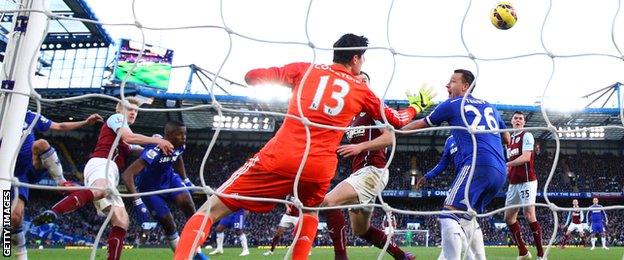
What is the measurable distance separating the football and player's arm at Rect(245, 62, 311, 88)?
343 cm

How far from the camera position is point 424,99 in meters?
4.02

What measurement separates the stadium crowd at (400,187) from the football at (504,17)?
52.6ft

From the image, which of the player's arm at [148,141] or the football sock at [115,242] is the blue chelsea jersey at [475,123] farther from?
the football sock at [115,242]

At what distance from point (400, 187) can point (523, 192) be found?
831 inches

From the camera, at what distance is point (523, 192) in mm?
6887

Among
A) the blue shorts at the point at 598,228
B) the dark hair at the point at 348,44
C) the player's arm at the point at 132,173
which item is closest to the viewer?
the dark hair at the point at 348,44

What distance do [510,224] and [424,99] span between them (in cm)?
316

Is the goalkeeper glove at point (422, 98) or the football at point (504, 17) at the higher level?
the football at point (504, 17)

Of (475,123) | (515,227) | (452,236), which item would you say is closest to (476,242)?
(452,236)

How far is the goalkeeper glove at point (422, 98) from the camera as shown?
397 cm

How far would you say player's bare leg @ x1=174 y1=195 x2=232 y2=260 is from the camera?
271 cm

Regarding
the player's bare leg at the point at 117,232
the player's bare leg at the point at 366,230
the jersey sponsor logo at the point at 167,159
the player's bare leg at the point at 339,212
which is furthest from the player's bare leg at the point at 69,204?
the player's bare leg at the point at 366,230

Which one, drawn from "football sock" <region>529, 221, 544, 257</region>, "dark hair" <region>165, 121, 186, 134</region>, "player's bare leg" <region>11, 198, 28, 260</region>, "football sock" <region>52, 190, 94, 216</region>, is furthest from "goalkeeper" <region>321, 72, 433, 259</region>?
"player's bare leg" <region>11, 198, 28, 260</region>

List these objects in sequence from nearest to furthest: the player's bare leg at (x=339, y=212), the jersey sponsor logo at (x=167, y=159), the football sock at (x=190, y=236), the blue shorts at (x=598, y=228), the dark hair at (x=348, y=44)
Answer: the football sock at (x=190, y=236)
the dark hair at (x=348, y=44)
the player's bare leg at (x=339, y=212)
the jersey sponsor logo at (x=167, y=159)
the blue shorts at (x=598, y=228)
